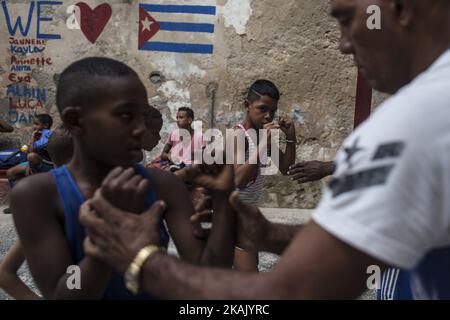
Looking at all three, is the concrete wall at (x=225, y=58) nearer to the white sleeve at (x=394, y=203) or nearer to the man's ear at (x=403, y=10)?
the man's ear at (x=403, y=10)

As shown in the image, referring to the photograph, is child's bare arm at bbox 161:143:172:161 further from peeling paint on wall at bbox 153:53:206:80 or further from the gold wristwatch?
the gold wristwatch

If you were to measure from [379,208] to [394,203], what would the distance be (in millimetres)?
29

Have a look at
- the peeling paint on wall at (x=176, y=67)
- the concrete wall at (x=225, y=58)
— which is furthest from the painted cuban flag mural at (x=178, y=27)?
the peeling paint on wall at (x=176, y=67)

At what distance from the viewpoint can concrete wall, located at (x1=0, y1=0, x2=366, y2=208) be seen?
7828 millimetres

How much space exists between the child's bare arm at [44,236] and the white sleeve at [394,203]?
2.77 ft

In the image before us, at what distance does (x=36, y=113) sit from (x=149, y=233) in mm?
7157

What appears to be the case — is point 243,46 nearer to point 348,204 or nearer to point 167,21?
point 167,21

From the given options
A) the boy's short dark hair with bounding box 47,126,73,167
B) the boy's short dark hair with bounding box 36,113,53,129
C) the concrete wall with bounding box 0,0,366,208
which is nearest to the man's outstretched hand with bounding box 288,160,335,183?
the boy's short dark hair with bounding box 47,126,73,167

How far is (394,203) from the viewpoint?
1131mm

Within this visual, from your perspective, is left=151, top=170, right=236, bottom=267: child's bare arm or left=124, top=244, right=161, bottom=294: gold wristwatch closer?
left=124, top=244, right=161, bottom=294: gold wristwatch

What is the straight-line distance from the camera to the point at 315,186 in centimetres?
782

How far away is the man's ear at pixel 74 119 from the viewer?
6.36 ft

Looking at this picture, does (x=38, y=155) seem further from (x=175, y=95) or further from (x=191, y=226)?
(x=191, y=226)
